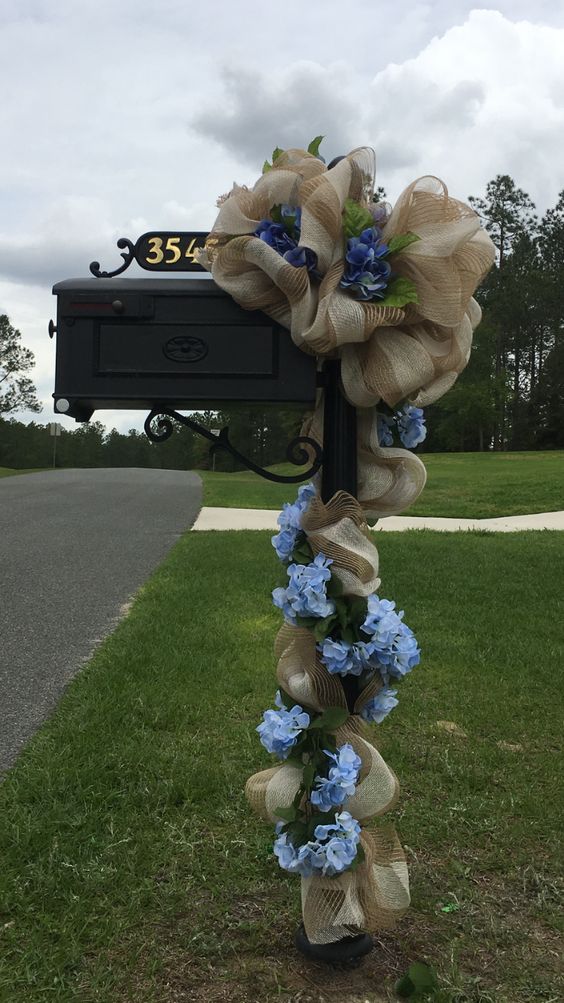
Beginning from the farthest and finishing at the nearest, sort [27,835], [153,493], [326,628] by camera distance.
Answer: [153,493]
[27,835]
[326,628]

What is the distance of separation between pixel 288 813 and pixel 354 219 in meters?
1.41

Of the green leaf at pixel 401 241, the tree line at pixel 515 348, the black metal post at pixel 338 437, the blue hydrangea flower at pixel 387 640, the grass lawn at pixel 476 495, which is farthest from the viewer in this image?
the tree line at pixel 515 348

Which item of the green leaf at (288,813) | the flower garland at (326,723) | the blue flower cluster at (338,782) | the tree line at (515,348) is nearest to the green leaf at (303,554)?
the flower garland at (326,723)

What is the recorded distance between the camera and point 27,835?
2.54 m

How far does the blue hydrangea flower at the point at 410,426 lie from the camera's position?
1971 millimetres

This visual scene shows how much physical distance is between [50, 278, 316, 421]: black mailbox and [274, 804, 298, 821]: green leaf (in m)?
0.99

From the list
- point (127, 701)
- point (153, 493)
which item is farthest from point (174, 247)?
point (153, 493)

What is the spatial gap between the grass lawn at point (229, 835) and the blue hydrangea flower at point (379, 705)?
661 mm

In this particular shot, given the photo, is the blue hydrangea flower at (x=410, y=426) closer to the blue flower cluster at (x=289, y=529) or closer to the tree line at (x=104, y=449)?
the blue flower cluster at (x=289, y=529)

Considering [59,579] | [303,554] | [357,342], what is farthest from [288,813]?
[59,579]

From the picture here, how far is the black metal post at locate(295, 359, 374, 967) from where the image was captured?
1.90 meters

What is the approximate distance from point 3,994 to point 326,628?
1217mm

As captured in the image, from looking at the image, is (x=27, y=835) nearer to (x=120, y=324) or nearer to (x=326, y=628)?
(x=326, y=628)

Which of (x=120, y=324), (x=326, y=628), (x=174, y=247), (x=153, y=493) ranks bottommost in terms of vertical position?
(x=153, y=493)
